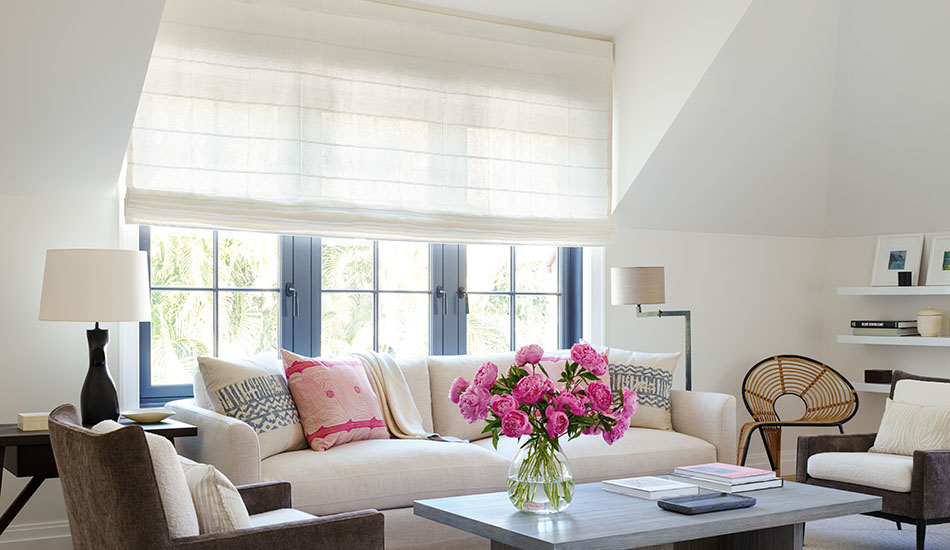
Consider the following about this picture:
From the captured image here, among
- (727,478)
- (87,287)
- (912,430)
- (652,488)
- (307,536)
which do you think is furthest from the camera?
(912,430)

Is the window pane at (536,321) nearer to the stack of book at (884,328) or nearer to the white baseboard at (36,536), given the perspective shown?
the stack of book at (884,328)

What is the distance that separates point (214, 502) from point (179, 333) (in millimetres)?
2239

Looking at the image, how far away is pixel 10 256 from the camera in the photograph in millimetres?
3809

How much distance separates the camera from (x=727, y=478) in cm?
311

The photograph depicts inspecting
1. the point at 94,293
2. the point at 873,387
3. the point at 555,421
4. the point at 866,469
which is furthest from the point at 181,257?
the point at 873,387

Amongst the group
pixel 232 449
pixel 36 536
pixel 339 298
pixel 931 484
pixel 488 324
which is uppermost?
pixel 339 298

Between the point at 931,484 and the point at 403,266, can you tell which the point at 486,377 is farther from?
the point at 403,266

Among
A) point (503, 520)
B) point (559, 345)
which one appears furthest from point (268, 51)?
point (503, 520)

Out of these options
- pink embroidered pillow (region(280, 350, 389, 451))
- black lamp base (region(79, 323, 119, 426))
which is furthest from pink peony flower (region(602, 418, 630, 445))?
black lamp base (region(79, 323, 119, 426))

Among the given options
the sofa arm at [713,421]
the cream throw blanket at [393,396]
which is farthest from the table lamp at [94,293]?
the sofa arm at [713,421]

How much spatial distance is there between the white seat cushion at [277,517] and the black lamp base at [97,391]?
1.06 meters

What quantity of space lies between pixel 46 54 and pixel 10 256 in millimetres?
1018

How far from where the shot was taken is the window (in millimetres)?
4285

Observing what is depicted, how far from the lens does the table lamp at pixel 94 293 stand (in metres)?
3.33
